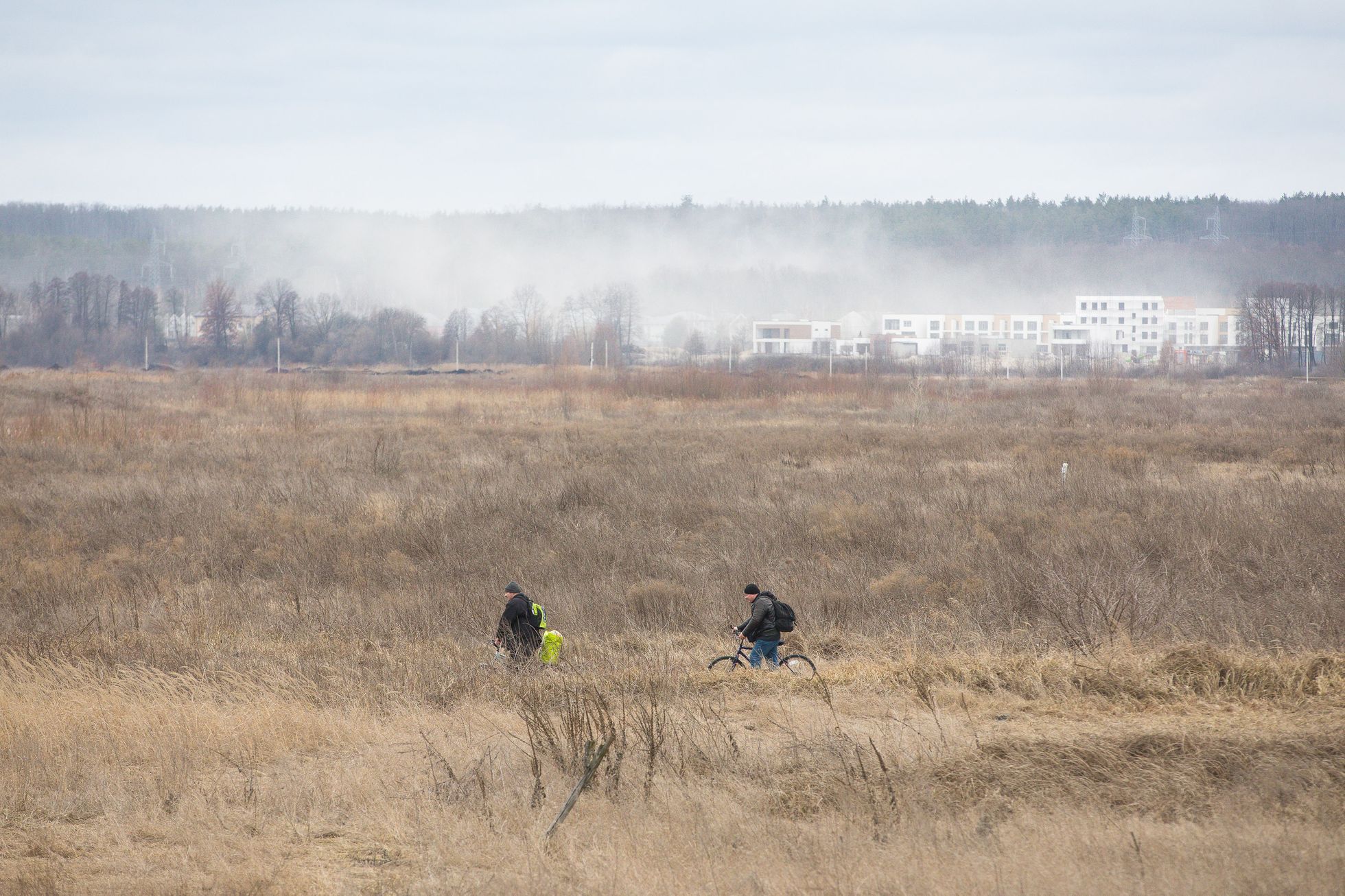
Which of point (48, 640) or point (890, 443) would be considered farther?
point (890, 443)

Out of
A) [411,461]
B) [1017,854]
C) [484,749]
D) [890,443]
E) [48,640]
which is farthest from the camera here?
[890,443]

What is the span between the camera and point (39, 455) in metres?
28.3

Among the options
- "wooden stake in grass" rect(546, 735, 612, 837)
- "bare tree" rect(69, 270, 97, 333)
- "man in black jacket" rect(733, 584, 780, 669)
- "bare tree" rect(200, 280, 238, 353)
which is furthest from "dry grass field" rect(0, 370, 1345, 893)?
"bare tree" rect(69, 270, 97, 333)

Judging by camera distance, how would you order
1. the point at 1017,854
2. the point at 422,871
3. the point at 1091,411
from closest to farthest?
the point at 1017,854
the point at 422,871
the point at 1091,411

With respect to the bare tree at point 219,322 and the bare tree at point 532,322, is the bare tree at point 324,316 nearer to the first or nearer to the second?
the bare tree at point 219,322

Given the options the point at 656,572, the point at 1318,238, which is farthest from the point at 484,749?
the point at 1318,238

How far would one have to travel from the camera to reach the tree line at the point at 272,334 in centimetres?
11262

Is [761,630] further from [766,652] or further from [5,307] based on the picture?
[5,307]

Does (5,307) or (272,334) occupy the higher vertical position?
(5,307)

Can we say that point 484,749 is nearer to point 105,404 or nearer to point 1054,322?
point 105,404

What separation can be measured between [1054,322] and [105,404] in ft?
393

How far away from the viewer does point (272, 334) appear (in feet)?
387

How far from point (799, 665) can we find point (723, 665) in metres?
0.82

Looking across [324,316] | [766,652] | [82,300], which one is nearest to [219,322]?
[324,316]
